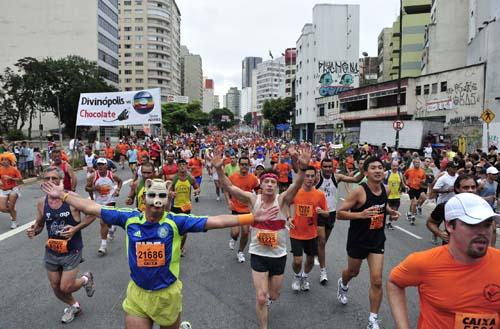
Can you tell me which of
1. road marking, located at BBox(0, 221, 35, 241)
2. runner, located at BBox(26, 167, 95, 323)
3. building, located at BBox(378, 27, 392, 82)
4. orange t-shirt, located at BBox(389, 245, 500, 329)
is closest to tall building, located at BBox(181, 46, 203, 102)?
building, located at BBox(378, 27, 392, 82)

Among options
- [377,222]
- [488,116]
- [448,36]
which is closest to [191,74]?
[448,36]

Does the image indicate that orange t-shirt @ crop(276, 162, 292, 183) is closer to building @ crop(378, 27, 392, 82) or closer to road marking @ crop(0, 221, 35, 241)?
road marking @ crop(0, 221, 35, 241)

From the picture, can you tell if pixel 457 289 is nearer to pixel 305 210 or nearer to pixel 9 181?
pixel 305 210

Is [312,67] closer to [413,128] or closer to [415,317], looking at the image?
[413,128]

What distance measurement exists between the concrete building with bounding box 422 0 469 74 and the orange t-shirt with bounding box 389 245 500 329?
49.4 m

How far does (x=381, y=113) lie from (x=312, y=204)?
40.9 m

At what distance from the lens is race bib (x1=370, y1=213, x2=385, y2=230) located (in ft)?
17.1

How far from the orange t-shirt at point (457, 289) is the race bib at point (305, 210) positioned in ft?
11.5

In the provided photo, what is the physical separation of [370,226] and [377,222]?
11 cm

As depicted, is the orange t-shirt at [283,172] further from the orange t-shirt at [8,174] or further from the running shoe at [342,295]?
the running shoe at [342,295]

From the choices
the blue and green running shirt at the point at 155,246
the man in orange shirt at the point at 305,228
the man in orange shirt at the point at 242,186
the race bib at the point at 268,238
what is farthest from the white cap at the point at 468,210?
the man in orange shirt at the point at 242,186

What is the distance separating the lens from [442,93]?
35.4m

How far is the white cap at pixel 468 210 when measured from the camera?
2.29m

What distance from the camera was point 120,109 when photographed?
19.0 metres
